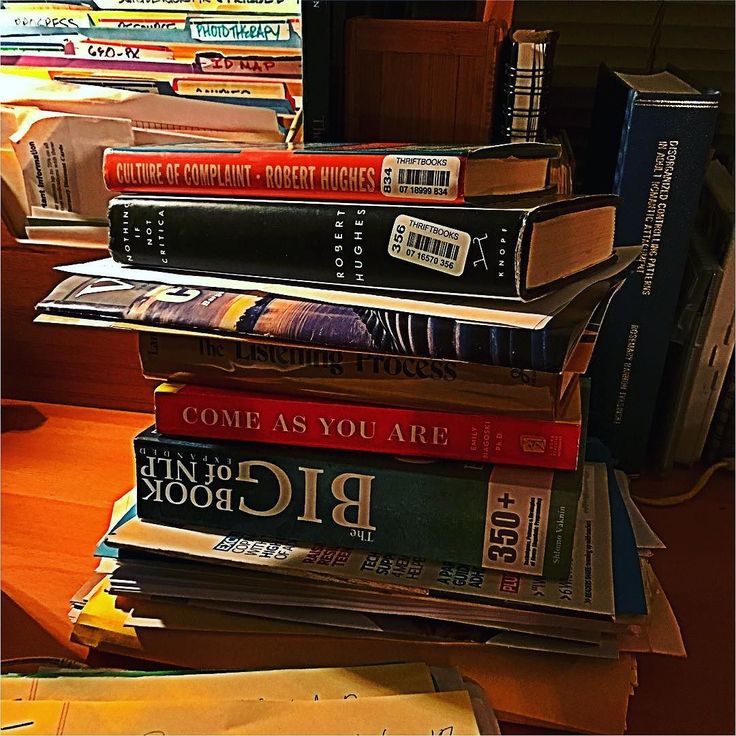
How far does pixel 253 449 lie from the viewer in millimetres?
516

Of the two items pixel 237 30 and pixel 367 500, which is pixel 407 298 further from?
pixel 237 30

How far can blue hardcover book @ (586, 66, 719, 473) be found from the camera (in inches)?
24.0

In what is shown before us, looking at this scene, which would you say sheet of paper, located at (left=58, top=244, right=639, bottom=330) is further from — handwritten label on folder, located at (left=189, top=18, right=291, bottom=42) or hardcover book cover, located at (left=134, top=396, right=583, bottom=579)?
handwritten label on folder, located at (left=189, top=18, right=291, bottom=42)

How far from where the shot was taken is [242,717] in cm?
44

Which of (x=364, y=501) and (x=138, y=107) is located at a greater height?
(x=138, y=107)

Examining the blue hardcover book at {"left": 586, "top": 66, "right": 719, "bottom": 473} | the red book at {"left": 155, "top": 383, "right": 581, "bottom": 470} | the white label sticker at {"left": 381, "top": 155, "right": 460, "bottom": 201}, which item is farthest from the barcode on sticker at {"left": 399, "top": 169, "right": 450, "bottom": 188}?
the blue hardcover book at {"left": 586, "top": 66, "right": 719, "bottom": 473}

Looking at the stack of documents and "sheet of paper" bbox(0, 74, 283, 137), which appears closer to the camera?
the stack of documents

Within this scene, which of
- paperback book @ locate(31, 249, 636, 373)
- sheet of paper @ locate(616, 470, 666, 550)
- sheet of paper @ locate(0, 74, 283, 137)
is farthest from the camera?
sheet of paper @ locate(0, 74, 283, 137)

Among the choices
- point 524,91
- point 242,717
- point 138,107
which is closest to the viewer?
point 242,717

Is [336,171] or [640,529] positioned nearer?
[336,171]

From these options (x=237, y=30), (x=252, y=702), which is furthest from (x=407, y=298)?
(x=237, y=30)

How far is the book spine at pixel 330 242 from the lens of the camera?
43cm

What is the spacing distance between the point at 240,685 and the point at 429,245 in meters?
0.28

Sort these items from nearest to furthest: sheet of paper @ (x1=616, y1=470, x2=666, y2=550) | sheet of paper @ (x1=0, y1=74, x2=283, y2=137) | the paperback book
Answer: the paperback book → sheet of paper @ (x1=616, y1=470, x2=666, y2=550) → sheet of paper @ (x1=0, y1=74, x2=283, y2=137)
